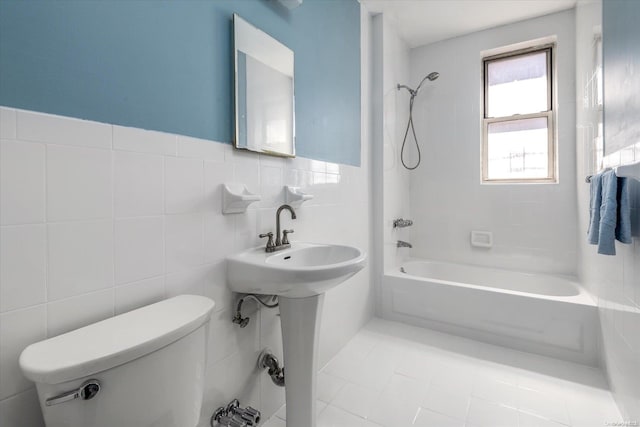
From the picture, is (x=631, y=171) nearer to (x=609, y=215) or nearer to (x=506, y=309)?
(x=609, y=215)

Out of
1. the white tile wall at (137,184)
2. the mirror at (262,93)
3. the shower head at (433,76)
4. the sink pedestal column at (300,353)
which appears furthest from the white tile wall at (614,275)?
the white tile wall at (137,184)

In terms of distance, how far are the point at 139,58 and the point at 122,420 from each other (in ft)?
3.19

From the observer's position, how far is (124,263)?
863 millimetres

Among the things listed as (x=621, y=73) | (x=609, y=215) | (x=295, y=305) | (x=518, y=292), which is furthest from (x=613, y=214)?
(x=295, y=305)

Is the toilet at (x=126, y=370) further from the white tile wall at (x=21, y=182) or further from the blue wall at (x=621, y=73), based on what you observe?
the blue wall at (x=621, y=73)

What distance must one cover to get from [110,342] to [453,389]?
167cm

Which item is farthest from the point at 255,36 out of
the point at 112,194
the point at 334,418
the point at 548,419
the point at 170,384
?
the point at 548,419

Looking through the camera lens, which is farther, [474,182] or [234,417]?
[474,182]

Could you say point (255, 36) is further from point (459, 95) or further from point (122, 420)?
point (459, 95)

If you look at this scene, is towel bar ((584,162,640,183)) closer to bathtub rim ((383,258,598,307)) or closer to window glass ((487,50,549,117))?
bathtub rim ((383,258,598,307))

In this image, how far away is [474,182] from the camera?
109 inches

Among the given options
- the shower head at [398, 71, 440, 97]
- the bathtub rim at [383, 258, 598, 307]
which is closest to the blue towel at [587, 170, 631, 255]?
the bathtub rim at [383, 258, 598, 307]

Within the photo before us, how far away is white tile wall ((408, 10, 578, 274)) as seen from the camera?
7.90 ft

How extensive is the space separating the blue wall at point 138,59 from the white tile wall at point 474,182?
1787 mm
